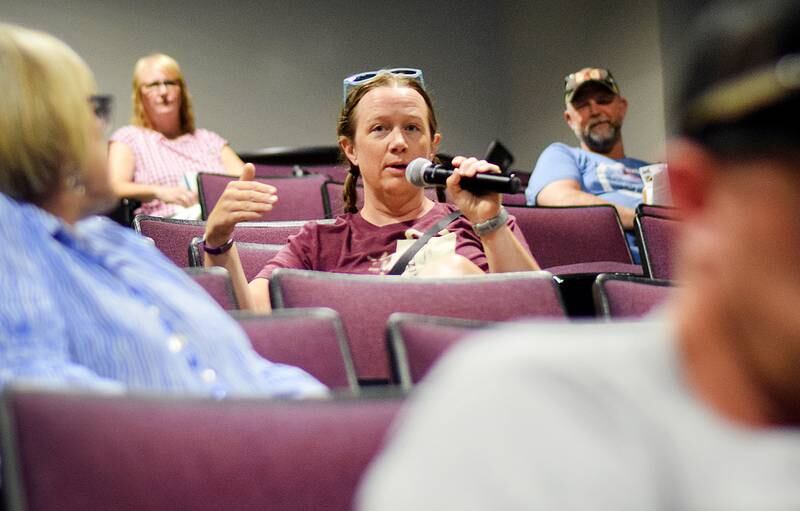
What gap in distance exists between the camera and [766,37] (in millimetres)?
465

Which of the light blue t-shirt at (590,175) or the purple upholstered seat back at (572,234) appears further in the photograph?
the light blue t-shirt at (590,175)

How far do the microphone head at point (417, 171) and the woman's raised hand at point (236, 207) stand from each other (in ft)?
1.15

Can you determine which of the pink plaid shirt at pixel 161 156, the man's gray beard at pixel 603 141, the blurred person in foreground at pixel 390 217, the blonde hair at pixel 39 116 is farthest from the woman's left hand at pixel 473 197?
the pink plaid shirt at pixel 161 156

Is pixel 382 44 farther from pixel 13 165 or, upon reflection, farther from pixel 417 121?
pixel 13 165

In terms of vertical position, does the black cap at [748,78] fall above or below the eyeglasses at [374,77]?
below

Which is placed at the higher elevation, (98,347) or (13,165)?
(13,165)

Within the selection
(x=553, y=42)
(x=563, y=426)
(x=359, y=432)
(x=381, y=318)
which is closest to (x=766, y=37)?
(x=563, y=426)

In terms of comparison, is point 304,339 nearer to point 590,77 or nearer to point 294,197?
point 294,197

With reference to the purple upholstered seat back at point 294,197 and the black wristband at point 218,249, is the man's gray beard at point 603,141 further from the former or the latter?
the black wristband at point 218,249

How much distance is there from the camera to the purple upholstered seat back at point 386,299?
172cm

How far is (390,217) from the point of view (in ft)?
8.29

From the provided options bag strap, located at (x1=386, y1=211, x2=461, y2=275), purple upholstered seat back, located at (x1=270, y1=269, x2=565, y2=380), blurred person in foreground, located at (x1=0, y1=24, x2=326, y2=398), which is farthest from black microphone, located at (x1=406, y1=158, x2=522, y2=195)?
blurred person in foreground, located at (x1=0, y1=24, x2=326, y2=398)

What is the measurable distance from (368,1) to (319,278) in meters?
5.94

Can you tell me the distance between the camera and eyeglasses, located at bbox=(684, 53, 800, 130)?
1.49 ft
